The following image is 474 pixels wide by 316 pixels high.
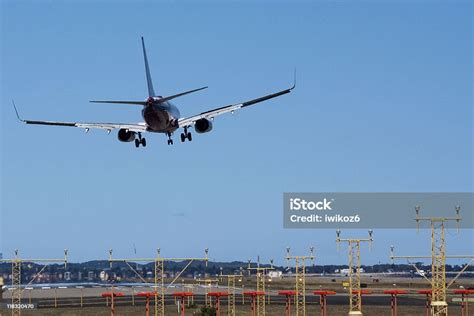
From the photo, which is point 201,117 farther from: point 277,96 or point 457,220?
point 457,220

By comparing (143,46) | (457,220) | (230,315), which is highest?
(143,46)

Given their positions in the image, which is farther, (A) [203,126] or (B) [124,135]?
(B) [124,135]

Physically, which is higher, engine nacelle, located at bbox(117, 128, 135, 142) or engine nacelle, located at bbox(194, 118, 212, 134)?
engine nacelle, located at bbox(194, 118, 212, 134)

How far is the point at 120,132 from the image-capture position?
341ft

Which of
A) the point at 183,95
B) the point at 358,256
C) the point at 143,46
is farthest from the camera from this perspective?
the point at 358,256

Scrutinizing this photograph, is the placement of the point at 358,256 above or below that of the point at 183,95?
below

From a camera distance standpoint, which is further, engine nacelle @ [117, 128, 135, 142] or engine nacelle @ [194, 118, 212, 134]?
engine nacelle @ [117, 128, 135, 142]

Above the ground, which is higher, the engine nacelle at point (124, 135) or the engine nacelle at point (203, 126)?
the engine nacelle at point (203, 126)

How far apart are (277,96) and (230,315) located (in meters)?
97.3

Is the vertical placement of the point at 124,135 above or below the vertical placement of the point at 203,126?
below

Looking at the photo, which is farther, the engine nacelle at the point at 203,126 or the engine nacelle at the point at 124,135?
the engine nacelle at the point at 124,135

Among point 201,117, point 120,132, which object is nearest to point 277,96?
point 201,117

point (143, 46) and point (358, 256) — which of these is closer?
point (143, 46)

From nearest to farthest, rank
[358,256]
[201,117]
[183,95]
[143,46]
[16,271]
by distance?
[183,95]
[201,117]
[143,46]
[358,256]
[16,271]
